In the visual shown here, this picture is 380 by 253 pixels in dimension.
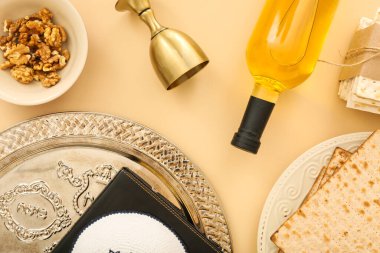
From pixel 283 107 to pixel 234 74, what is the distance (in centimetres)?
8

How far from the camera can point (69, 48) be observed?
59cm

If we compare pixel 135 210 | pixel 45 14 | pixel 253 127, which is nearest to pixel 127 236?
pixel 135 210

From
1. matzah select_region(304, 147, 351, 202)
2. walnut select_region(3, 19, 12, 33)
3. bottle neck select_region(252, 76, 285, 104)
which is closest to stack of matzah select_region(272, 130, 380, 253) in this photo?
matzah select_region(304, 147, 351, 202)

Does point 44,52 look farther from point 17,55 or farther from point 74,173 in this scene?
point 74,173

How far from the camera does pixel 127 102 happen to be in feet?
1.97

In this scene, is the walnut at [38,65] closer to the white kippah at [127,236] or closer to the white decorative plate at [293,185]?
the white kippah at [127,236]

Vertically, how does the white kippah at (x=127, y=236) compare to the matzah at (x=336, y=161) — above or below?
below

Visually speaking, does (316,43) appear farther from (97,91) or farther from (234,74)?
(97,91)

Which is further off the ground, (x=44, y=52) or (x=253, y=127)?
(x=44, y=52)

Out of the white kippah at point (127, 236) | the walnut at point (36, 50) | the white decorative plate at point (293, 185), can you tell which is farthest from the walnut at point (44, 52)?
the white decorative plate at point (293, 185)

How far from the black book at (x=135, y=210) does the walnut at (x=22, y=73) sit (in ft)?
0.58

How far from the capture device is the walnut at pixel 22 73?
22.1 inches

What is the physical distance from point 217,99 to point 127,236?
23 centimetres

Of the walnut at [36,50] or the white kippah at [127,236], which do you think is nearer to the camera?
the white kippah at [127,236]
